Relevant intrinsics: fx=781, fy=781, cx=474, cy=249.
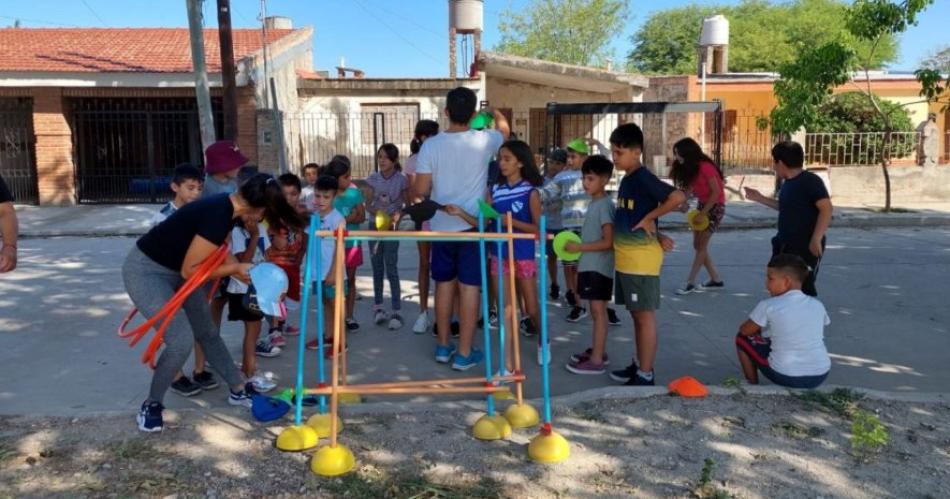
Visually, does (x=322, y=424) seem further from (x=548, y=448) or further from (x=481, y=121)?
(x=481, y=121)

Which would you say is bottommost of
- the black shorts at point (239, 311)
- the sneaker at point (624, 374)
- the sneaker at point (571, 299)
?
the sneaker at point (624, 374)

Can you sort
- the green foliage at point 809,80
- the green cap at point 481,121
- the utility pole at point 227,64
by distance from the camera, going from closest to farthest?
1. the green cap at point 481,121
2. the utility pole at point 227,64
3. the green foliage at point 809,80

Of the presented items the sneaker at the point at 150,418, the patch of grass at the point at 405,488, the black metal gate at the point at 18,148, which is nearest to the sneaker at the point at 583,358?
the patch of grass at the point at 405,488

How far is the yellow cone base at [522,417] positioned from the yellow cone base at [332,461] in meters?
0.90

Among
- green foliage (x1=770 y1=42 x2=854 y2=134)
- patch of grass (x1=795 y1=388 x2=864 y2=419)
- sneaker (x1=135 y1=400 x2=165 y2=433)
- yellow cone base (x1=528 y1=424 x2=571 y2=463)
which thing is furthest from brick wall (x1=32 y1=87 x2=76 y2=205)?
patch of grass (x1=795 y1=388 x2=864 y2=419)

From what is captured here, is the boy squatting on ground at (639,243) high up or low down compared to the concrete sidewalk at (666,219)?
up

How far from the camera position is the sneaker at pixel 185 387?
4.67 meters

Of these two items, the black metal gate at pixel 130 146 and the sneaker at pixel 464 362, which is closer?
the sneaker at pixel 464 362

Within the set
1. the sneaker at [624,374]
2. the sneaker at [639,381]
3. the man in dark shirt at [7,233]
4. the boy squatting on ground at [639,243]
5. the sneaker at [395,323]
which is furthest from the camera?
the sneaker at [395,323]

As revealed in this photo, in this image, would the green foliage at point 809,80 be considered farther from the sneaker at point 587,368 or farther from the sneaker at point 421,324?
the sneaker at point 587,368

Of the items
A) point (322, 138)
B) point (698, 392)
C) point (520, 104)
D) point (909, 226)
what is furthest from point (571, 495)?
point (520, 104)

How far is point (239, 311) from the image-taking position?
4691 millimetres

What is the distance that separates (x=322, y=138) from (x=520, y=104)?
6.82m

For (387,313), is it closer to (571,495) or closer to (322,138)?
(571,495)
